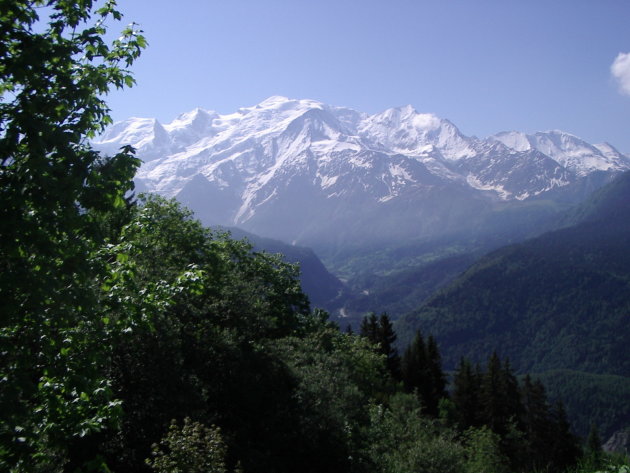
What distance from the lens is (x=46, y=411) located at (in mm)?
9617

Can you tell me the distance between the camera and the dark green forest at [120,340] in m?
8.06

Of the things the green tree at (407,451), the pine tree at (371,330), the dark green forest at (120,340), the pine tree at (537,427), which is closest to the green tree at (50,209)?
the dark green forest at (120,340)

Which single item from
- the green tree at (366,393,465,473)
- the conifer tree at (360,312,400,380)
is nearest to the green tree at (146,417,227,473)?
the green tree at (366,393,465,473)

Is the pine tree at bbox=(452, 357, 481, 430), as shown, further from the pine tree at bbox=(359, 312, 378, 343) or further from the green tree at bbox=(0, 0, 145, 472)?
the green tree at bbox=(0, 0, 145, 472)

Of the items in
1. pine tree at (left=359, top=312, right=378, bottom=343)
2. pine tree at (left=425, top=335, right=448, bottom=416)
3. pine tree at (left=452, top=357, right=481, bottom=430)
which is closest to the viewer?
pine tree at (left=452, top=357, right=481, bottom=430)

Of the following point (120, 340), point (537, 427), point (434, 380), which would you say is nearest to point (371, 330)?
point (434, 380)

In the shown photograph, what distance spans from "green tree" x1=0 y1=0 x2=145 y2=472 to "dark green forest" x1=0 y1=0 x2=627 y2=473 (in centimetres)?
3

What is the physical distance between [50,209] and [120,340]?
8.34 metres

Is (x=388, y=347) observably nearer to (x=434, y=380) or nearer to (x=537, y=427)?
(x=434, y=380)

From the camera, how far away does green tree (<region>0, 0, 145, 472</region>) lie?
7801mm

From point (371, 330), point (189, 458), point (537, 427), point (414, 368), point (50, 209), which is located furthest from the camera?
point (371, 330)

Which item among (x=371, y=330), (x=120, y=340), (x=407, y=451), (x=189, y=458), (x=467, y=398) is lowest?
(x=467, y=398)

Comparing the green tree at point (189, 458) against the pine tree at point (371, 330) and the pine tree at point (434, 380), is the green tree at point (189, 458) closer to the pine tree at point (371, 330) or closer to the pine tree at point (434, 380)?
the pine tree at point (434, 380)

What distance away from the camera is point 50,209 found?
26.1 ft
